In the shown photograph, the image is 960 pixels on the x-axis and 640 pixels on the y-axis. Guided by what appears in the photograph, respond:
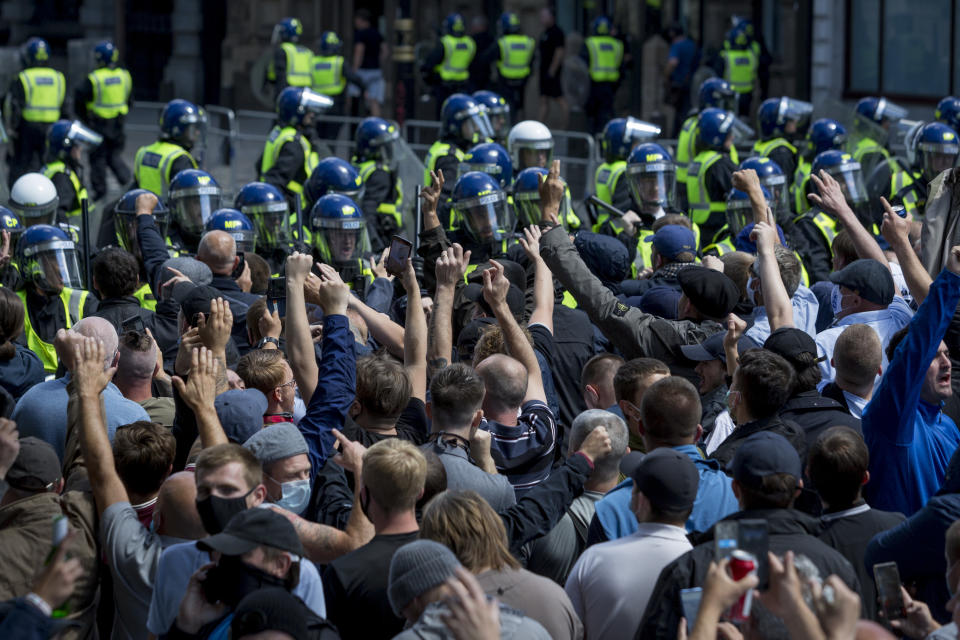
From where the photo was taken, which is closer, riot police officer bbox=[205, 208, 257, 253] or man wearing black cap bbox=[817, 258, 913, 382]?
man wearing black cap bbox=[817, 258, 913, 382]

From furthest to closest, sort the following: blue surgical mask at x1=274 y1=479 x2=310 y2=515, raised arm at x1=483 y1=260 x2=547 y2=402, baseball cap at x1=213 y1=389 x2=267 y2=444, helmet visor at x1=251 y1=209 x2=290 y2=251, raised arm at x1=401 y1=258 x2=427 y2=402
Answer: helmet visor at x1=251 y1=209 x2=290 y2=251
raised arm at x1=401 y1=258 x2=427 y2=402
raised arm at x1=483 y1=260 x2=547 y2=402
baseball cap at x1=213 y1=389 x2=267 y2=444
blue surgical mask at x1=274 y1=479 x2=310 y2=515

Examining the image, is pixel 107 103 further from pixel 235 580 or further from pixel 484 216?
pixel 235 580

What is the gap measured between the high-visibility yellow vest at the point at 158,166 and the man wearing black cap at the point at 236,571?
29.5 feet

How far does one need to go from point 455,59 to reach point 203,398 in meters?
16.3

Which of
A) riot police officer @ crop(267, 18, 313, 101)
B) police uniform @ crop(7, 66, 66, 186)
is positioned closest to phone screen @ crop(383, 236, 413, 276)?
police uniform @ crop(7, 66, 66, 186)

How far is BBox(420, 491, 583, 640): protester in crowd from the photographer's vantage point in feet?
13.4

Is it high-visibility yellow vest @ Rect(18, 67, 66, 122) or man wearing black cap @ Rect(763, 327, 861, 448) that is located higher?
high-visibility yellow vest @ Rect(18, 67, 66, 122)

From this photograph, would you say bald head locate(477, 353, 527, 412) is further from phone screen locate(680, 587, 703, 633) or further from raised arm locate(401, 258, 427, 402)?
phone screen locate(680, 587, 703, 633)

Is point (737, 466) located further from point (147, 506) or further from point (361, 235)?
point (361, 235)

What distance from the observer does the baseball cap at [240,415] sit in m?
5.39

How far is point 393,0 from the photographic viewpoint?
24406 millimetres

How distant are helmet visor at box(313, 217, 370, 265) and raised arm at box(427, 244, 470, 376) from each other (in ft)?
10.9

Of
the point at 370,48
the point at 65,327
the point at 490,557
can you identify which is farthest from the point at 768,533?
the point at 370,48

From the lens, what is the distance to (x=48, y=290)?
27.5 ft
